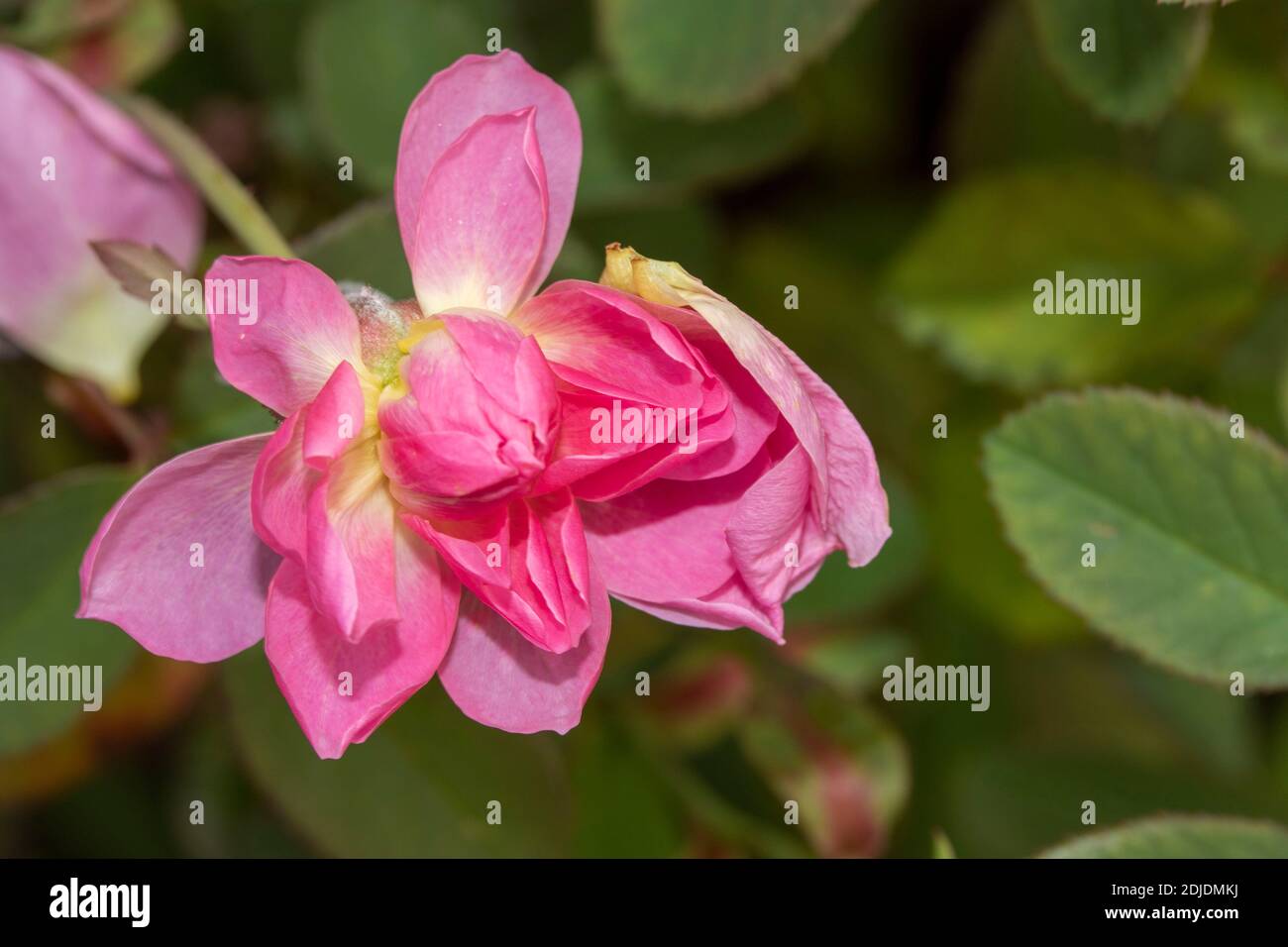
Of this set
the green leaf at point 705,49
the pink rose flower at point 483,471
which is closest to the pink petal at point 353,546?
the pink rose flower at point 483,471

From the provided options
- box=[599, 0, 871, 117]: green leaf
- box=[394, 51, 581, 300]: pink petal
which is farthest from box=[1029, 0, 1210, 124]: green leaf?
box=[394, 51, 581, 300]: pink petal

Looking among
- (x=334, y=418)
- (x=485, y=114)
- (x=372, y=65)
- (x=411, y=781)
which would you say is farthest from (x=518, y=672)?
(x=372, y=65)

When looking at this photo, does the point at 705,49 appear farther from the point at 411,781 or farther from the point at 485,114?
the point at 411,781

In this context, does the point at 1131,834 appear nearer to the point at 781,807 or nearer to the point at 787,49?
the point at 781,807

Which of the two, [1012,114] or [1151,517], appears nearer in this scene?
[1151,517]

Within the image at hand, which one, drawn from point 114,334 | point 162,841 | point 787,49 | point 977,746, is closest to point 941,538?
point 977,746

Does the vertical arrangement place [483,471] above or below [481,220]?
below

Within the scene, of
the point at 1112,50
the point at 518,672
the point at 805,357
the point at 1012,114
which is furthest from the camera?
the point at 805,357

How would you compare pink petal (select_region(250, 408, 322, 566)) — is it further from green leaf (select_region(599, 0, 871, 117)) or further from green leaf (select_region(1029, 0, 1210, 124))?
green leaf (select_region(1029, 0, 1210, 124))
